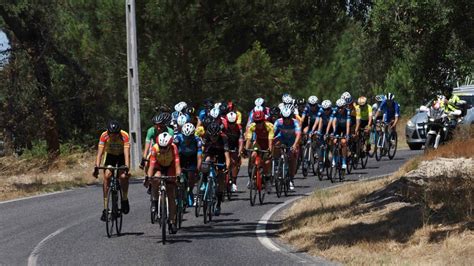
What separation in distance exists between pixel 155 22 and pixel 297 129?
52.4ft

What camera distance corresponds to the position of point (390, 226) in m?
14.6

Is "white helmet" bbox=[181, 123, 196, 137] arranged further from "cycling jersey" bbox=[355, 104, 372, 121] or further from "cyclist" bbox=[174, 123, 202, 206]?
"cycling jersey" bbox=[355, 104, 372, 121]

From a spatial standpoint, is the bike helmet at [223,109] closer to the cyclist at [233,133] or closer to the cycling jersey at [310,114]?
the cyclist at [233,133]

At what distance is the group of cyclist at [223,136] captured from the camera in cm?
1588

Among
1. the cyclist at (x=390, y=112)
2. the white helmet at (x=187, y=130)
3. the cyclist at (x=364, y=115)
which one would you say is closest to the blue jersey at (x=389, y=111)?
the cyclist at (x=390, y=112)

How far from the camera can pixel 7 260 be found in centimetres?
1398

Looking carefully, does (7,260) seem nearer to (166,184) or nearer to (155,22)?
(166,184)

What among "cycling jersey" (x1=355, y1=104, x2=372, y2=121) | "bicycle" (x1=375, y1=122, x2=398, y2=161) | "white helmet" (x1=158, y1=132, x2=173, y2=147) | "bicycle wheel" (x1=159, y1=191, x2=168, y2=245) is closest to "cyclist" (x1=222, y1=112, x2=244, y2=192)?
"white helmet" (x1=158, y1=132, x2=173, y2=147)

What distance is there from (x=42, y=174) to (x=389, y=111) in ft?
34.8

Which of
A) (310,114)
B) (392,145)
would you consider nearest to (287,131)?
(310,114)

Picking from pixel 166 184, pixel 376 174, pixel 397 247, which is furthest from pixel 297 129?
pixel 397 247

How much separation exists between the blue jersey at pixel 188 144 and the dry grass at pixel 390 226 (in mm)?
1973

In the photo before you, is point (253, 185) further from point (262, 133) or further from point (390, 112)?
point (390, 112)

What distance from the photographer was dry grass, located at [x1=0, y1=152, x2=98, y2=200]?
25377mm
